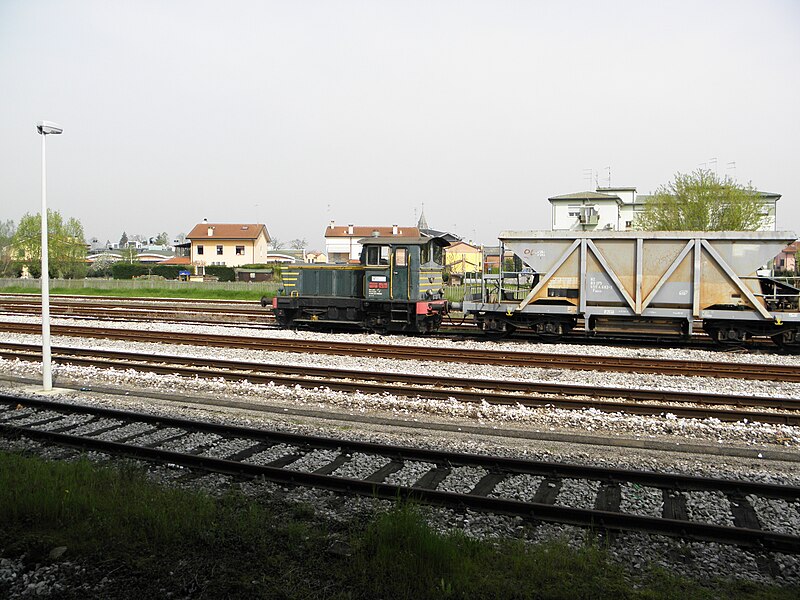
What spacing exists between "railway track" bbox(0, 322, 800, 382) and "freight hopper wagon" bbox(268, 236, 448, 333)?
251 centimetres

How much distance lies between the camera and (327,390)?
12.0 meters

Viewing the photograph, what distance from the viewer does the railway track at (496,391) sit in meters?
10.2

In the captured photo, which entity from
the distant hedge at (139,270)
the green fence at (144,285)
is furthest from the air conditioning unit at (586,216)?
the distant hedge at (139,270)

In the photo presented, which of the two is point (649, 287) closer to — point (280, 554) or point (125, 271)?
point (280, 554)

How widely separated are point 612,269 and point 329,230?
72164 millimetres

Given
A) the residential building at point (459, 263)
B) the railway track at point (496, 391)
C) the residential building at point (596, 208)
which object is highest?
the residential building at point (596, 208)

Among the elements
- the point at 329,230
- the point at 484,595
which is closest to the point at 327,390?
the point at 484,595

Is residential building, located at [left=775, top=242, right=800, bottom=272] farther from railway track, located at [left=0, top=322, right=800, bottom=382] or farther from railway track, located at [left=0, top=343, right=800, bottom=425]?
railway track, located at [left=0, top=343, right=800, bottom=425]

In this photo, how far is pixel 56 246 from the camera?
54625mm

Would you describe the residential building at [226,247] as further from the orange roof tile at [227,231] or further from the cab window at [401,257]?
the cab window at [401,257]

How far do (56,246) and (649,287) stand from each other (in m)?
52.8

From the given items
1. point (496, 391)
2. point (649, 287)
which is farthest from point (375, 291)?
point (496, 391)

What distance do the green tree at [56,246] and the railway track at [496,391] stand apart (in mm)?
46099

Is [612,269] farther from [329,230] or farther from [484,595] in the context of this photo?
[329,230]
